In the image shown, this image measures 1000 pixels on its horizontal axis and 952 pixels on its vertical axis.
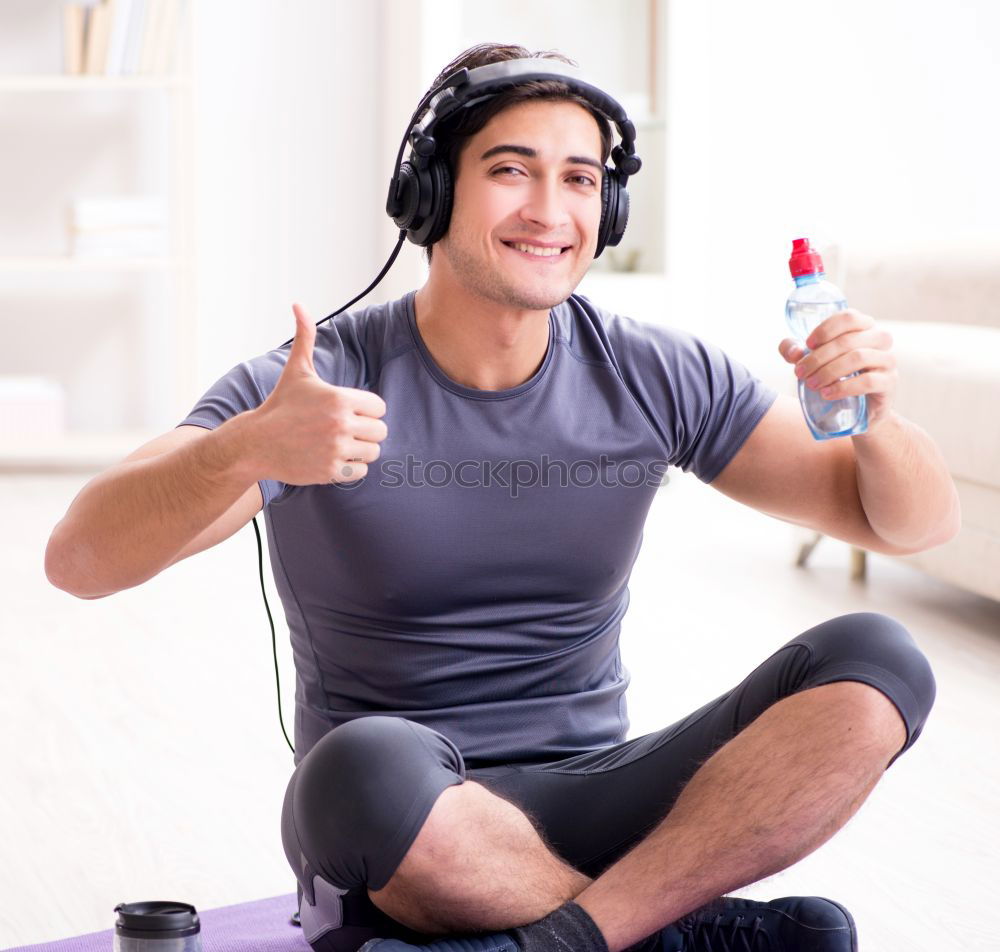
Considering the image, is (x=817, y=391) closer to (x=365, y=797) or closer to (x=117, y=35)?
(x=365, y=797)

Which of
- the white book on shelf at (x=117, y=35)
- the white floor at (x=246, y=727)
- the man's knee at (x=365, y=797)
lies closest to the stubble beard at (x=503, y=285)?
the man's knee at (x=365, y=797)

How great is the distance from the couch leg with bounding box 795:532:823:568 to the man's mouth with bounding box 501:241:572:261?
1.86 meters

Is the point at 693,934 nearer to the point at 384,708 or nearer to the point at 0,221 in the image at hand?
the point at 384,708

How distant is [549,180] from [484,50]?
15 cm

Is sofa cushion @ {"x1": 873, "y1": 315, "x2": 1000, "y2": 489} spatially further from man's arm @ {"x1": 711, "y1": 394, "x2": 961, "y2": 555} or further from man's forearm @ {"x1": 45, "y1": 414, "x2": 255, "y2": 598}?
man's forearm @ {"x1": 45, "y1": 414, "x2": 255, "y2": 598}

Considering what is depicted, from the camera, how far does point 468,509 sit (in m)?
1.34

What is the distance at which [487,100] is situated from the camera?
1382 mm

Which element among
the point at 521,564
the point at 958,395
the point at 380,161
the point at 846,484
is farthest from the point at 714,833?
the point at 380,161

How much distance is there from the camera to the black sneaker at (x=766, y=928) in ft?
4.25

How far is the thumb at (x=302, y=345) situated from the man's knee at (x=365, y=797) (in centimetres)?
30

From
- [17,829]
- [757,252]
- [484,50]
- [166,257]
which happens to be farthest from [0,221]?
[484,50]

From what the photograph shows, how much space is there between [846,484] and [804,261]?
0.30m

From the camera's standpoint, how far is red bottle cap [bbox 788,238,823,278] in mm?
1247

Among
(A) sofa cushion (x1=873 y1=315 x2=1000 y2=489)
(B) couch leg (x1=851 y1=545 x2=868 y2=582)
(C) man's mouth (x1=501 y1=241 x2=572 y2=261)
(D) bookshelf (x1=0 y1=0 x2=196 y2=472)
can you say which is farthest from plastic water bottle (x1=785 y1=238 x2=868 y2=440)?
(D) bookshelf (x1=0 y1=0 x2=196 y2=472)
